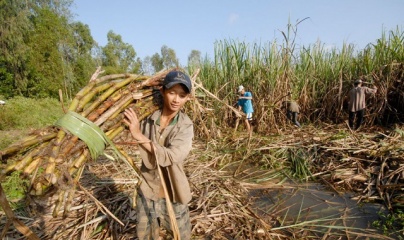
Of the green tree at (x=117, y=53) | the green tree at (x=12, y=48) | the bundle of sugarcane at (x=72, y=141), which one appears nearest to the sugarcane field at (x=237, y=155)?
the bundle of sugarcane at (x=72, y=141)

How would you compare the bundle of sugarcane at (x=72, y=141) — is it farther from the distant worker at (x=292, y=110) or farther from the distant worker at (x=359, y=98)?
the distant worker at (x=359, y=98)

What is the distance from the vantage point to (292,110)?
638 cm

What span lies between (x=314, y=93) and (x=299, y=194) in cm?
449

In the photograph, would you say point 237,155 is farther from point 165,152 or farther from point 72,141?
point 72,141

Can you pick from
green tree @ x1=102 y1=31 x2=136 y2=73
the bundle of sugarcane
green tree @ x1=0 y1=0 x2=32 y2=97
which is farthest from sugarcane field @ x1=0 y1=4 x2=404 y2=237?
green tree @ x1=102 y1=31 x2=136 y2=73

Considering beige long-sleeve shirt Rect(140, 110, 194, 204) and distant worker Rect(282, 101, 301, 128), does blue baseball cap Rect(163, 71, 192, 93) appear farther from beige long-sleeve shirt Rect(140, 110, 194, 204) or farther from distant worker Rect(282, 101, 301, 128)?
distant worker Rect(282, 101, 301, 128)

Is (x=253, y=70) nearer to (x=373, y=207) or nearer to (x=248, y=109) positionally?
(x=248, y=109)

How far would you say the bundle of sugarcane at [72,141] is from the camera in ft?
3.41

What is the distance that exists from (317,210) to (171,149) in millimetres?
2434

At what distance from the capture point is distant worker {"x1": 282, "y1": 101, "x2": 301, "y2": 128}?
6391mm

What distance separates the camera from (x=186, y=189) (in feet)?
5.56

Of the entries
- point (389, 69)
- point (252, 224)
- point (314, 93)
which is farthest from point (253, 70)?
point (252, 224)

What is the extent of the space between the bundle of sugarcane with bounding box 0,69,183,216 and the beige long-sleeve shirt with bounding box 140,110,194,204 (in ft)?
0.54

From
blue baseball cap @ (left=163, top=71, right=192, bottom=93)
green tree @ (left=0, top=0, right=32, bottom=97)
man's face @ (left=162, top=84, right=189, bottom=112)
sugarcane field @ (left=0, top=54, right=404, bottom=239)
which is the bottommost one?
sugarcane field @ (left=0, top=54, right=404, bottom=239)
